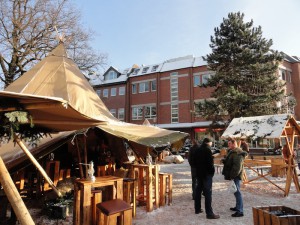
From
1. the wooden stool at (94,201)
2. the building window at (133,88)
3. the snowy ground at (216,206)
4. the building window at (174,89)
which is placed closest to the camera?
Result: the wooden stool at (94,201)

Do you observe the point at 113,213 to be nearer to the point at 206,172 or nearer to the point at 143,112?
the point at 206,172

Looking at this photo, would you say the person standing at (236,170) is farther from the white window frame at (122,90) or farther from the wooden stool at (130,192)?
the white window frame at (122,90)

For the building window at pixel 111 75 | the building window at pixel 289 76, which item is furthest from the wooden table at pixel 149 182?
the building window at pixel 111 75

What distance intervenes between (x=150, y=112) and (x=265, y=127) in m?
23.5

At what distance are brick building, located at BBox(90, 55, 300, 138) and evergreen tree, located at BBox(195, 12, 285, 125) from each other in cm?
778

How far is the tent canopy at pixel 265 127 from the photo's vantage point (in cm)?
791

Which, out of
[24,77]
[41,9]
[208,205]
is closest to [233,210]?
[208,205]

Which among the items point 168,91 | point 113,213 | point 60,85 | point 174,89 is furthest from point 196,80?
point 113,213

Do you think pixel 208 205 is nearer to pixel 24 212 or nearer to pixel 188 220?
pixel 188 220

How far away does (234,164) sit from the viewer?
6039mm

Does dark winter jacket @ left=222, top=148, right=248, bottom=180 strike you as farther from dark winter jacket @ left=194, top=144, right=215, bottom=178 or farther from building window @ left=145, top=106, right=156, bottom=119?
building window @ left=145, top=106, right=156, bottom=119

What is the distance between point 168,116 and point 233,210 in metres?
23.9

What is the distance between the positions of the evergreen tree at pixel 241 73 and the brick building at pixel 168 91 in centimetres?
778

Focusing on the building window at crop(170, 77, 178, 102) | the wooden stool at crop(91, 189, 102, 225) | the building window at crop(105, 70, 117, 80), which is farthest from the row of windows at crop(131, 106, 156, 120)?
the wooden stool at crop(91, 189, 102, 225)
